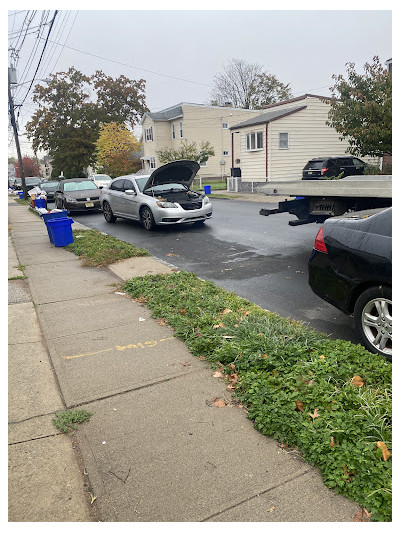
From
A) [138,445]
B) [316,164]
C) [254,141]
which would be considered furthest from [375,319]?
[254,141]

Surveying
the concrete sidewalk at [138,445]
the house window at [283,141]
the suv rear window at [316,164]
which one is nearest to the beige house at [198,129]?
the house window at [283,141]

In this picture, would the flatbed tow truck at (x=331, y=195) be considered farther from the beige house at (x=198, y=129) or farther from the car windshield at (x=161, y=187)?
the beige house at (x=198, y=129)

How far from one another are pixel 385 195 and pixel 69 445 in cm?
Answer: 509

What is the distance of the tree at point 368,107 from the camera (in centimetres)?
1592

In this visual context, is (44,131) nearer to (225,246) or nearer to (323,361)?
(225,246)

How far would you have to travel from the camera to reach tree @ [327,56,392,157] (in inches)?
627

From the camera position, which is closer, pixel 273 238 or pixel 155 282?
pixel 155 282

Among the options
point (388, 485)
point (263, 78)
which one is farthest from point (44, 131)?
point (388, 485)

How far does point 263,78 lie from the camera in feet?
189

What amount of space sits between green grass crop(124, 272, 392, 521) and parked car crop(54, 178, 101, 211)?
14.3 m

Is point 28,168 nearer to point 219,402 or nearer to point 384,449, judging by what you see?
point 219,402

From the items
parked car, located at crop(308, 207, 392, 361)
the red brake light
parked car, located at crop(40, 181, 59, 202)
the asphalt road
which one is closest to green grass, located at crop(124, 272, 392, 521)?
parked car, located at crop(308, 207, 392, 361)

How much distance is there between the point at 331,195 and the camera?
6.72 metres

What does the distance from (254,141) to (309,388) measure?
24.0 meters
